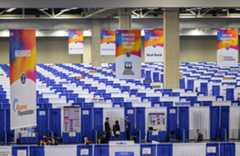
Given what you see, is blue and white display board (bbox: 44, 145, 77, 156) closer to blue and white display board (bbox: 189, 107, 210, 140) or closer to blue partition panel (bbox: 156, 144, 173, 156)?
blue partition panel (bbox: 156, 144, 173, 156)

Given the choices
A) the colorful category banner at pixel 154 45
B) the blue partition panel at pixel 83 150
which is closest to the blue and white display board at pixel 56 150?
the blue partition panel at pixel 83 150

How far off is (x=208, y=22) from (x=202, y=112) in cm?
2400

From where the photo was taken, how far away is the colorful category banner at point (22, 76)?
13.2 meters

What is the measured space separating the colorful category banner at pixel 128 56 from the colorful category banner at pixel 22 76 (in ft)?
28.2

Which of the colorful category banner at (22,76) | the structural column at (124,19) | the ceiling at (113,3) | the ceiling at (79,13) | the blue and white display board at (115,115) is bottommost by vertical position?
the blue and white display board at (115,115)

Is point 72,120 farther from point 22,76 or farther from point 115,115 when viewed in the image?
point 22,76

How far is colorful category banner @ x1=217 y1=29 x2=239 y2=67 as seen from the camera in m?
29.8

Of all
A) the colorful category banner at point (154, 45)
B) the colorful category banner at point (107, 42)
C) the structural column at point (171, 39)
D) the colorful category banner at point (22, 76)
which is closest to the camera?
the colorful category banner at point (22, 76)

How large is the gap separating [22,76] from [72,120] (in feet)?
19.1

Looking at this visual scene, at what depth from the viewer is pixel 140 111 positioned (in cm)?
1916

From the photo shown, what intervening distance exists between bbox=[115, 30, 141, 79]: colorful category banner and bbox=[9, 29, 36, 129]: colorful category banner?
8.60m

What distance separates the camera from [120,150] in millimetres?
13594

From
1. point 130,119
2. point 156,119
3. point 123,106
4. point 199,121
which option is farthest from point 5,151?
point 199,121

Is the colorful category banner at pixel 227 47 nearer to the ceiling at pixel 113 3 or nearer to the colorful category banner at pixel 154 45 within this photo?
the colorful category banner at pixel 154 45
